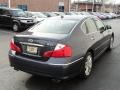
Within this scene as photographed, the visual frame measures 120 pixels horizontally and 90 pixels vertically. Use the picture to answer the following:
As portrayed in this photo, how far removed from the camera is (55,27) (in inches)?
227

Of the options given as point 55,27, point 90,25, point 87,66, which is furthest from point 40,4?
point 87,66

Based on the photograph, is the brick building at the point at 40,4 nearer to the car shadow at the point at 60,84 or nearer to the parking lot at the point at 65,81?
the parking lot at the point at 65,81

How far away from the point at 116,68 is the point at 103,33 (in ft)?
4.13

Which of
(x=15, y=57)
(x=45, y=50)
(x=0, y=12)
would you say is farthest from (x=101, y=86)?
(x=0, y=12)

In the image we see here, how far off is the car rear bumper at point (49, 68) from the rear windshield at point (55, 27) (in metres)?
0.87

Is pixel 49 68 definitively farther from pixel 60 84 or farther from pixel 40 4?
pixel 40 4

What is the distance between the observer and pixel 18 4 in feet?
118

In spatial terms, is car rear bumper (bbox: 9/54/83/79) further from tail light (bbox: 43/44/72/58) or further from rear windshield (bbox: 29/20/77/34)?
rear windshield (bbox: 29/20/77/34)

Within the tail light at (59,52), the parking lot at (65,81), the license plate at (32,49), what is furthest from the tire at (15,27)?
the tail light at (59,52)

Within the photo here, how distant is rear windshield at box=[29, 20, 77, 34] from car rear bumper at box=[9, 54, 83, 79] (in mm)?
871

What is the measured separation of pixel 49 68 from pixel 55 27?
143 centimetres

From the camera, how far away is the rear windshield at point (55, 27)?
5512 mm

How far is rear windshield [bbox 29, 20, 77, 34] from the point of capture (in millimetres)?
5512

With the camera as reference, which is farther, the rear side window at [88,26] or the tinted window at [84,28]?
the rear side window at [88,26]
